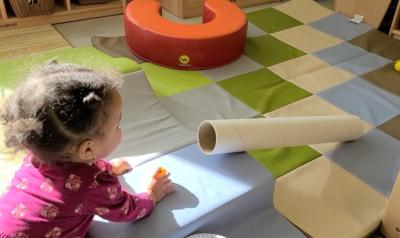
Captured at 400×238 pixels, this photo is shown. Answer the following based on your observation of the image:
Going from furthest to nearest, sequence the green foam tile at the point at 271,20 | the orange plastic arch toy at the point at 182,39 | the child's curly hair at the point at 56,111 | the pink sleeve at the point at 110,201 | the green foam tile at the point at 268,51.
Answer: the green foam tile at the point at 271,20, the green foam tile at the point at 268,51, the orange plastic arch toy at the point at 182,39, the pink sleeve at the point at 110,201, the child's curly hair at the point at 56,111

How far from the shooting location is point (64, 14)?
2.50 meters

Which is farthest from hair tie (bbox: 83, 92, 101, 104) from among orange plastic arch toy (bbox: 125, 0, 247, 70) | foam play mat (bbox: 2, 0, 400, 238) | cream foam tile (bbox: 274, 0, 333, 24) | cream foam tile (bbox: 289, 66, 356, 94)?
cream foam tile (bbox: 274, 0, 333, 24)

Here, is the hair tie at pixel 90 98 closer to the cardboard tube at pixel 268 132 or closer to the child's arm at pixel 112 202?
the child's arm at pixel 112 202

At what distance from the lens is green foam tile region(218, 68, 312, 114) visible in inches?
71.7

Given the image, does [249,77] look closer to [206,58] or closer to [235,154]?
[206,58]

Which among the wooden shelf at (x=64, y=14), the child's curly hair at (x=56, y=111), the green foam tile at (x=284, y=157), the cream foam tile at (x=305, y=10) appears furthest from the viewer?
the cream foam tile at (x=305, y=10)

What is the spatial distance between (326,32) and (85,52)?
1544 millimetres

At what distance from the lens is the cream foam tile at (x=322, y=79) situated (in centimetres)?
198

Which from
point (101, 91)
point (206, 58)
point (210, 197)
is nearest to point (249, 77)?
point (206, 58)

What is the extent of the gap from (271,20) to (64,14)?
1.32 meters

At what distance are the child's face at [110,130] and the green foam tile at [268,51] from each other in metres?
1.47

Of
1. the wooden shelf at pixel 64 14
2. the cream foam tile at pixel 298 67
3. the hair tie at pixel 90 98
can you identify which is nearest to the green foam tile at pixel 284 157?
the cream foam tile at pixel 298 67

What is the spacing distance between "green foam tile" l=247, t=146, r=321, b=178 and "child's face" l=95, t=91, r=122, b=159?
751 mm

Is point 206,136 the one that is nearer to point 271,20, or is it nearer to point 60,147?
point 60,147
